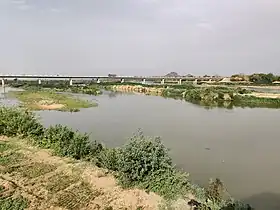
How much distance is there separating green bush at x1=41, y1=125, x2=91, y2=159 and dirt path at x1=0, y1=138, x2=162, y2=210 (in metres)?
0.40

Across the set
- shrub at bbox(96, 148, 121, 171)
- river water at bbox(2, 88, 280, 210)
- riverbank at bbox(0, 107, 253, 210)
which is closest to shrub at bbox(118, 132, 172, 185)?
riverbank at bbox(0, 107, 253, 210)

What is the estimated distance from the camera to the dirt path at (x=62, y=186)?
625 cm

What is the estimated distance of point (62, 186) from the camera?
6992 mm

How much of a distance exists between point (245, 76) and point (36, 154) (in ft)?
243

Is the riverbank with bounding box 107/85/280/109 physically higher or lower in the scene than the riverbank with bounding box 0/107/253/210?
lower

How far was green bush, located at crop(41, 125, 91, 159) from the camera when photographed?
919 centimetres

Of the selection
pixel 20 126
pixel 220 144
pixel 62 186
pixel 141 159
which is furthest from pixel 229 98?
pixel 62 186

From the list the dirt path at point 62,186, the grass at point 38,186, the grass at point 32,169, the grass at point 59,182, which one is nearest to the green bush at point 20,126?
the dirt path at point 62,186

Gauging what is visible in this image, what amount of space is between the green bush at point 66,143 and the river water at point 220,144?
3.17m

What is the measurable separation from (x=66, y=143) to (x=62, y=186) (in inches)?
114

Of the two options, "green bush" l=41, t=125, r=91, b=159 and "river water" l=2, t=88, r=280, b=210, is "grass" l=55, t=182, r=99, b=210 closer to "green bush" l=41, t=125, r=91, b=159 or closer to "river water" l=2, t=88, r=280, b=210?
"green bush" l=41, t=125, r=91, b=159

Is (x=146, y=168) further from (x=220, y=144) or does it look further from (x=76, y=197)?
(x=220, y=144)

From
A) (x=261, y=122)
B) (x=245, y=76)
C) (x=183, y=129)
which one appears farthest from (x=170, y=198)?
(x=245, y=76)

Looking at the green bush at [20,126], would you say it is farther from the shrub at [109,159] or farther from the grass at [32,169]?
the shrub at [109,159]
